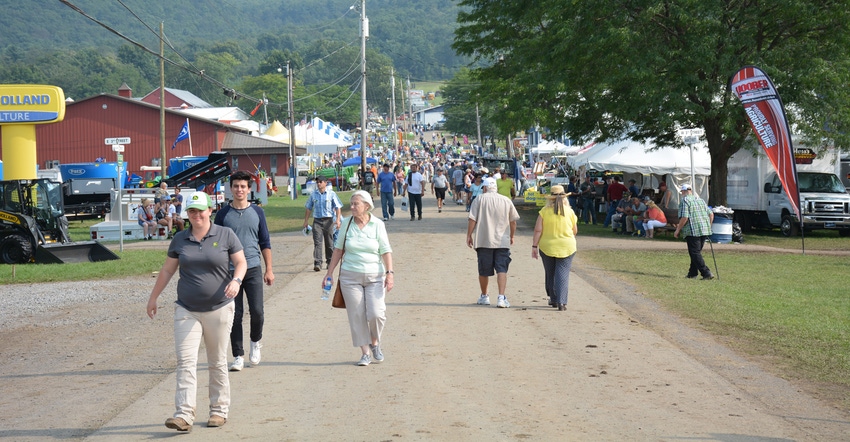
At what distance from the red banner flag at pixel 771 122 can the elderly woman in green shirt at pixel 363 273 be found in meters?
11.4

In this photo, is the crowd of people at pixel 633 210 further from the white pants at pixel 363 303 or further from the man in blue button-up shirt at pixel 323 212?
the white pants at pixel 363 303

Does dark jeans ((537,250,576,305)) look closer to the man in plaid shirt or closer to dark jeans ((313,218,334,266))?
the man in plaid shirt

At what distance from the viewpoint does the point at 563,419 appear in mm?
6910

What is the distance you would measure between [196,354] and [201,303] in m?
0.38

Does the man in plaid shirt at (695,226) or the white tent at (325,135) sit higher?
the white tent at (325,135)

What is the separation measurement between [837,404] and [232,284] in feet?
16.6

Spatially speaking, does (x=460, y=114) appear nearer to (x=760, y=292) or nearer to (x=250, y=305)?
(x=760, y=292)

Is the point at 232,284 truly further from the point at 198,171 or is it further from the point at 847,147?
the point at 198,171

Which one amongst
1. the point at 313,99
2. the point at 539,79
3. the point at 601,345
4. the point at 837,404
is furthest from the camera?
the point at 313,99

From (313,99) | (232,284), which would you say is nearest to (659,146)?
(232,284)

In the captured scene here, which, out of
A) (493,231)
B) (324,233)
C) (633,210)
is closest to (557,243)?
(493,231)

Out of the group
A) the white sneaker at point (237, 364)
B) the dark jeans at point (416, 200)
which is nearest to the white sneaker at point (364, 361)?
the white sneaker at point (237, 364)

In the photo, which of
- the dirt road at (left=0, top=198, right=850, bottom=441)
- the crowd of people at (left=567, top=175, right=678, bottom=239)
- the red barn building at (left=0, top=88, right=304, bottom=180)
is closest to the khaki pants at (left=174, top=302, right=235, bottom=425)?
the dirt road at (left=0, top=198, right=850, bottom=441)

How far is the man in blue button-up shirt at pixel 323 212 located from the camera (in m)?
16.1
